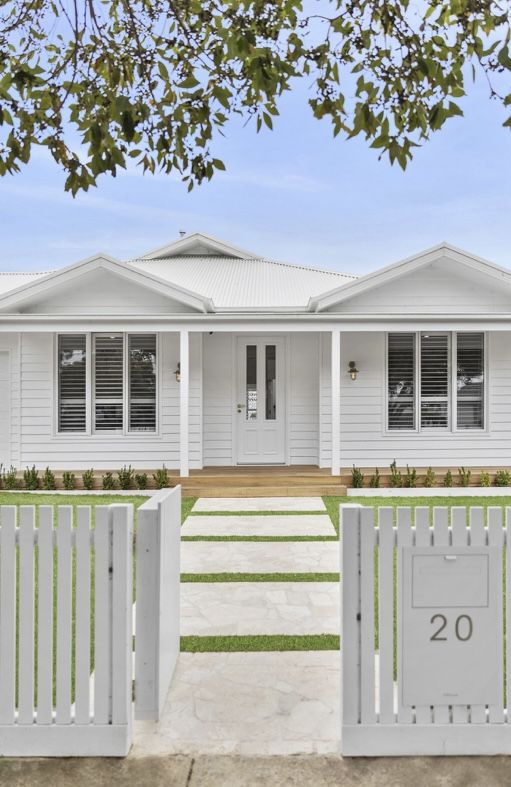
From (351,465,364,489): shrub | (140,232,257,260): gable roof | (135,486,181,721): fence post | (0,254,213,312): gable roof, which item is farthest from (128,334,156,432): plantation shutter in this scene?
(135,486,181,721): fence post

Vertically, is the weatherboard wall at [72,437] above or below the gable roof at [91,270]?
below

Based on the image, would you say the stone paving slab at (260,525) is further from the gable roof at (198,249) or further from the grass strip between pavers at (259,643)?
the gable roof at (198,249)

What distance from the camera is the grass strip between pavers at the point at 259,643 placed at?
12.4 feet

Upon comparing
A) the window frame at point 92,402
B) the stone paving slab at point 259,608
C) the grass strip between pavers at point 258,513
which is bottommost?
the grass strip between pavers at point 258,513

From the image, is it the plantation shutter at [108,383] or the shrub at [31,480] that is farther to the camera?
the plantation shutter at [108,383]

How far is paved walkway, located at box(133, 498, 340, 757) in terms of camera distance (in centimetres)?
273

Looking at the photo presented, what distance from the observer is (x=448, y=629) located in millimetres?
2574

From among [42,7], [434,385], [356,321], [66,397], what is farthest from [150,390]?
[42,7]

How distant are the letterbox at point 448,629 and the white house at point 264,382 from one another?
8.40m

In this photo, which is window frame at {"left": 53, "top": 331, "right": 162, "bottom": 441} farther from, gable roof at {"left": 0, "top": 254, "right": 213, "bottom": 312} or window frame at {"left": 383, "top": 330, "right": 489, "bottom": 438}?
window frame at {"left": 383, "top": 330, "right": 489, "bottom": 438}

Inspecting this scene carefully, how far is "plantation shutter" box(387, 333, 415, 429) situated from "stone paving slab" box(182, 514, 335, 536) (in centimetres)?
390

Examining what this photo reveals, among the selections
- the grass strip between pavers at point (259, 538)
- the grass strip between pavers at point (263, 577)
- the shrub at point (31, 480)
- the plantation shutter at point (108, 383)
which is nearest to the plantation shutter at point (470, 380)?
the grass strip between pavers at point (259, 538)

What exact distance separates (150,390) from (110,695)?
352 inches

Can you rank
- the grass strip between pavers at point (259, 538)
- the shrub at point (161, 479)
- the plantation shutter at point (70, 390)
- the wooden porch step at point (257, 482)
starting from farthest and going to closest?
the plantation shutter at point (70, 390), the wooden porch step at point (257, 482), the shrub at point (161, 479), the grass strip between pavers at point (259, 538)
